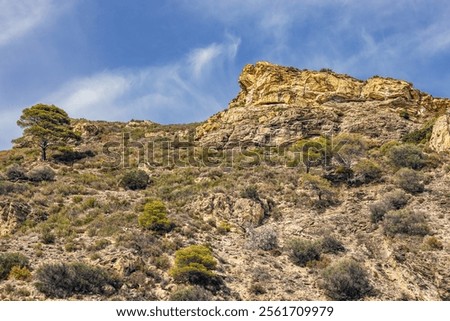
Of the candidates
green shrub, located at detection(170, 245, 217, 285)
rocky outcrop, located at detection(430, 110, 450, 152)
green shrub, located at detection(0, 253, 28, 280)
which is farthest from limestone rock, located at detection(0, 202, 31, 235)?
rocky outcrop, located at detection(430, 110, 450, 152)

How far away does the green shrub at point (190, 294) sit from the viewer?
57.8ft

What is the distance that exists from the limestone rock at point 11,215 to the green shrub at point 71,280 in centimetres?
683

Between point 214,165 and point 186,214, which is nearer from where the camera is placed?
Answer: point 186,214

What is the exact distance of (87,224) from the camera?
83.5ft

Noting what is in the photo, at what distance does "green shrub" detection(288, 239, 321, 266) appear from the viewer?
22.4m

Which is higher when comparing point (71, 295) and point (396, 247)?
point (396, 247)

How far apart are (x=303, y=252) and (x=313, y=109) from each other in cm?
2655

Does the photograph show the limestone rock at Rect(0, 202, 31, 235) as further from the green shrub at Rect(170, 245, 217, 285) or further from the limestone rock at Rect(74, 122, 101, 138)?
the limestone rock at Rect(74, 122, 101, 138)

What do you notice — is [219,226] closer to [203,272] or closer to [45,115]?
[203,272]

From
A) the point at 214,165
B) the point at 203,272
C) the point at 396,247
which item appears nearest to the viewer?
the point at 203,272
